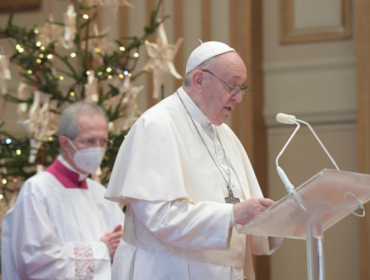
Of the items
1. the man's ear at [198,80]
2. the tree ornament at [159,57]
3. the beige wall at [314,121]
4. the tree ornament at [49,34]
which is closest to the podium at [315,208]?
the man's ear at [198,80]

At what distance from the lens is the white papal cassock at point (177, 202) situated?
3.64 m

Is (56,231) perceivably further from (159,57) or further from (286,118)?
(286,118)

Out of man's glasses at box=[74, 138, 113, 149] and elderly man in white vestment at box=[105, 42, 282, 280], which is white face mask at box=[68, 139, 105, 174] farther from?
elderly man in white vestment at box=[105, 42, 282, 280]

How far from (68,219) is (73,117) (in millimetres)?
690

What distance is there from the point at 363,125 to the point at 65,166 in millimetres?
2501

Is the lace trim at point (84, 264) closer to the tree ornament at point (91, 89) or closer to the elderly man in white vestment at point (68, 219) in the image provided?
the elderly man in white vestment at point (68, 219)

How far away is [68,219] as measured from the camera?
541 centimetres

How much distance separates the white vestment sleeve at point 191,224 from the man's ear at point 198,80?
64 cm

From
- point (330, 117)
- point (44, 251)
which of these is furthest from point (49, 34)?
point (330, 117)

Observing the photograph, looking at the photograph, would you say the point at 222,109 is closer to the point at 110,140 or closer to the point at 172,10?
the point at 110,140

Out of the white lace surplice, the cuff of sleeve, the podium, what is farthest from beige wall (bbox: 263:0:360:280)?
the podium

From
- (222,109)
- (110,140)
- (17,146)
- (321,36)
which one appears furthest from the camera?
(321,36)

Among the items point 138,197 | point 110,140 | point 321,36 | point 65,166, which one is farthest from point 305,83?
point 138,197

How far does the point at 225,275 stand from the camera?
12.5 ft
